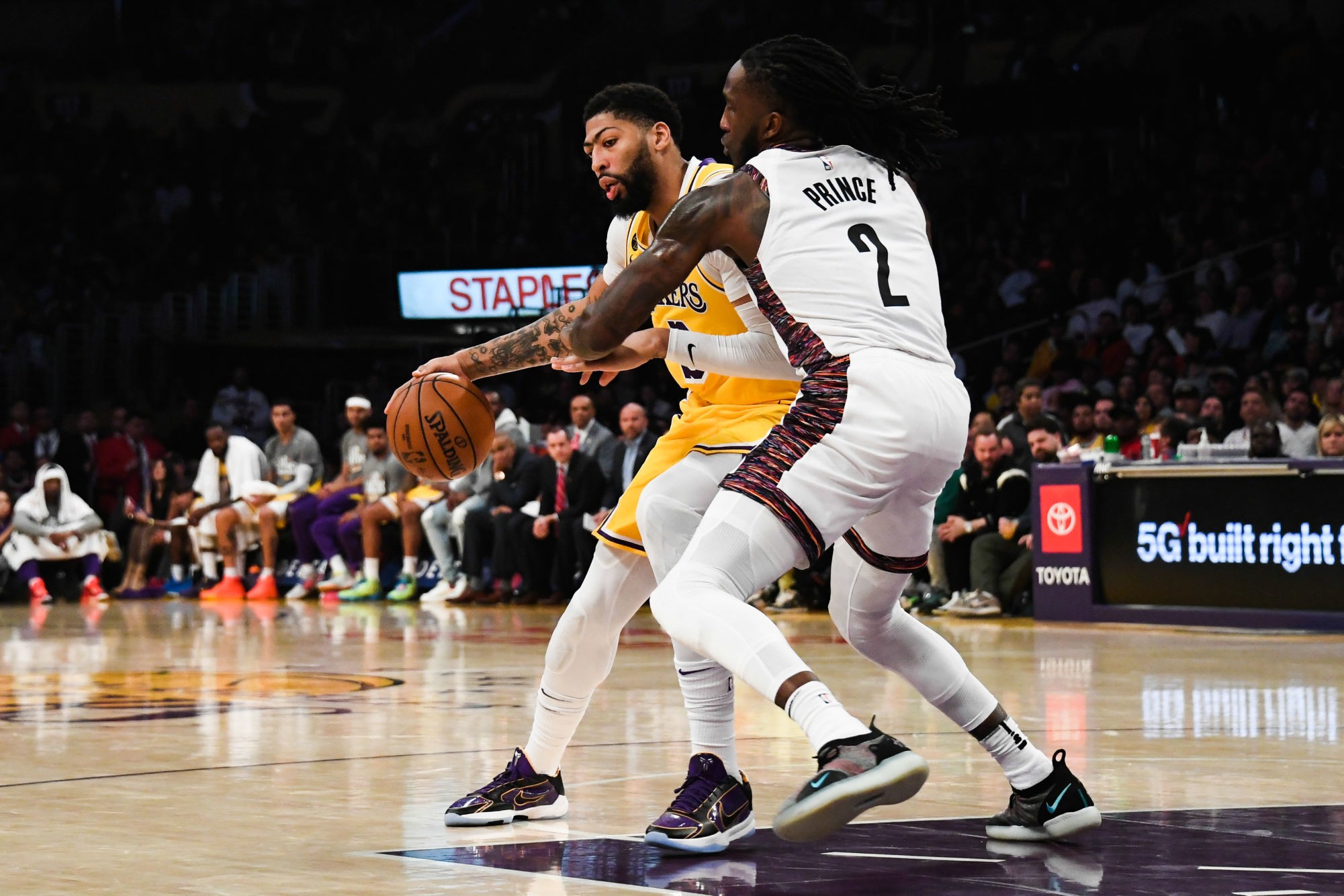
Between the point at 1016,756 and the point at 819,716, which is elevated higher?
the point at 819,716

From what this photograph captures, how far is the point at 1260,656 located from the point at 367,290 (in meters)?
16.5

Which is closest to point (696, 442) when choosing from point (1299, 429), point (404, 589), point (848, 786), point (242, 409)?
point (848, 786)

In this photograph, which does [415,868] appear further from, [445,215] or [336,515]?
[445,215]

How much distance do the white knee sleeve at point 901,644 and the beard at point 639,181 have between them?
1195 mm

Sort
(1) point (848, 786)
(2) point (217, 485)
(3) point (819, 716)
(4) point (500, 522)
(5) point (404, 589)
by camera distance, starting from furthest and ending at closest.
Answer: (2) point (217, 485), (5) point (404, 589), (4) point (500, 522), (3) point (819, 716), (1) point (848, 786)

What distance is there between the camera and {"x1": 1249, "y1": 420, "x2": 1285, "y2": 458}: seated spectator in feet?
37.0

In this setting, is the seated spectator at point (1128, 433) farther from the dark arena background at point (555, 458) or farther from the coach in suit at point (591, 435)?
the coach in suit at point (591, 435)

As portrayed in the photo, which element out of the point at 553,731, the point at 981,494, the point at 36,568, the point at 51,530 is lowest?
the point at 553,731

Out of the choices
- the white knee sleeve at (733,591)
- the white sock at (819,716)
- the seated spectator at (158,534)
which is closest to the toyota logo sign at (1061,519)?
the white knee sleeve at (733,591)

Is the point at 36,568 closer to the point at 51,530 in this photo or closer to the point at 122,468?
the point at 51,530

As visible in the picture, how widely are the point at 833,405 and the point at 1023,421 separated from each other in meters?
10.1

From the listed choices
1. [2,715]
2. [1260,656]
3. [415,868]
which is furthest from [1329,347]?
[415,868]

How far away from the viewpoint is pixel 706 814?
410 cm

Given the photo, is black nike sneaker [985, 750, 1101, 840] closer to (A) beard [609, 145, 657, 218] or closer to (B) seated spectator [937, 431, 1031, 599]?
(A) beard [609, 145, 657, 218]
